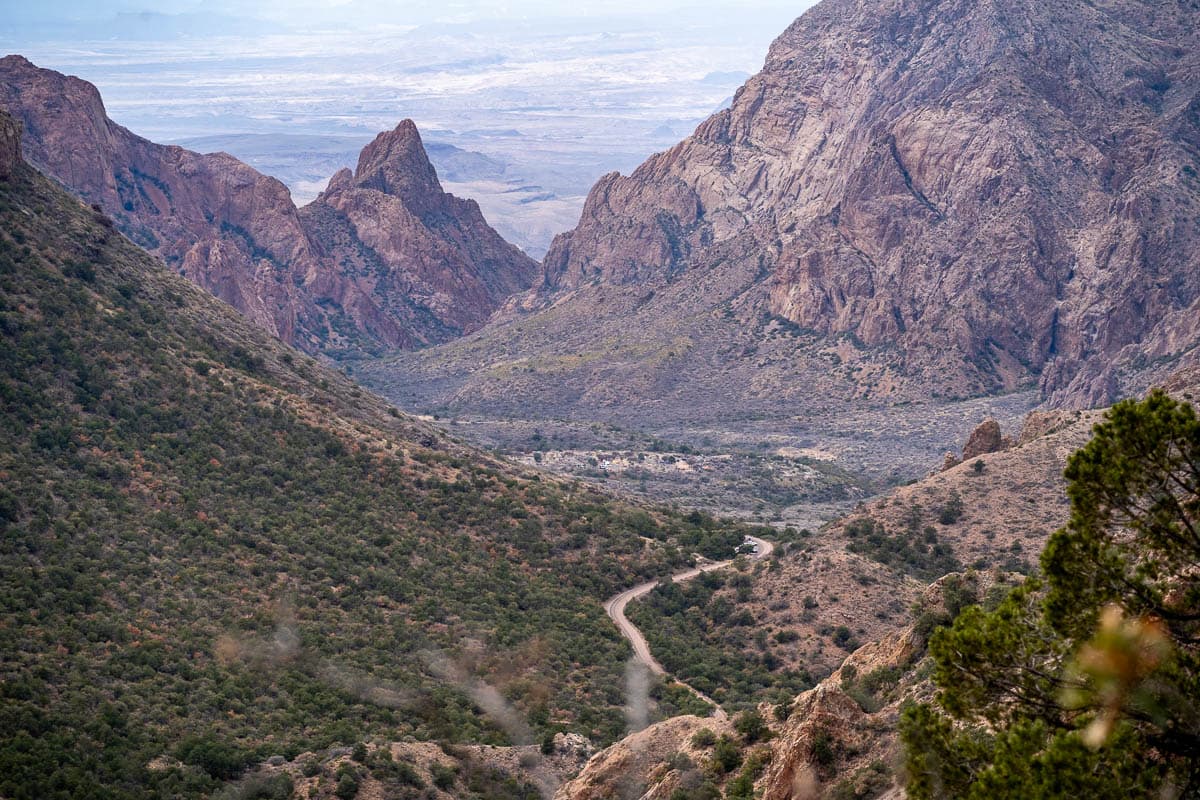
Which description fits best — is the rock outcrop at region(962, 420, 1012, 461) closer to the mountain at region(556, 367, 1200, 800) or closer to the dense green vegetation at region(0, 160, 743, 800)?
the mountain at region(556, 367, 1200, 800)

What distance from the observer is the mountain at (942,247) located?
13175cm

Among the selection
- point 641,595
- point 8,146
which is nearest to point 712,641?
point 641,595

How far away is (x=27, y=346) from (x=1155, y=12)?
140 meters

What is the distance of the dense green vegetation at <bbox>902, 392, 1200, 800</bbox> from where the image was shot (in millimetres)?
19516

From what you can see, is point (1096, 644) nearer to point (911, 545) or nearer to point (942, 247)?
point (911, 545)

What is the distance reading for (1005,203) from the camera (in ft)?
463

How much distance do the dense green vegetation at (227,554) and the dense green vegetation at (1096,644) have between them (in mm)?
23240

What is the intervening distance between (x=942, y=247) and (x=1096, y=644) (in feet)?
422

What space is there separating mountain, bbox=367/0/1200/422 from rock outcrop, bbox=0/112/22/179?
84.0 metres

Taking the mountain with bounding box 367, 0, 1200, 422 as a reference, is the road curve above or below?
below

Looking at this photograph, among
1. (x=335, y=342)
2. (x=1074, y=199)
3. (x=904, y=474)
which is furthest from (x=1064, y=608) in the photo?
(x=335, y=342)

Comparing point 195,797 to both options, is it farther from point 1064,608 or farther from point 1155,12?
point 1155,12

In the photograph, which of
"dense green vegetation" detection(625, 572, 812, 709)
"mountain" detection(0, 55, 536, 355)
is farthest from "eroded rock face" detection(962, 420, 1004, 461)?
"mountain" detection(0, 55, 536, 355)

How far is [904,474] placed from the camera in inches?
4336
